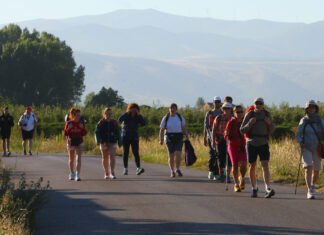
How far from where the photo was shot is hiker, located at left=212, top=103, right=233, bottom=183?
15.6 metres

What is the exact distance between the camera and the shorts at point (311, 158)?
1320 centimetres

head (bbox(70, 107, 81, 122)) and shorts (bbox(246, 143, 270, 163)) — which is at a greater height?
head (bbox(70, 107, 81, 122))

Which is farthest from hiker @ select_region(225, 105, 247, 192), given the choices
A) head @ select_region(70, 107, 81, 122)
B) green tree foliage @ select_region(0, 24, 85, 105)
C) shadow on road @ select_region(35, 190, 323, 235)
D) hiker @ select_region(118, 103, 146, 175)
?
green tree foliage @ select_region(0, 24, 85, 105)

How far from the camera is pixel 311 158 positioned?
13250mm

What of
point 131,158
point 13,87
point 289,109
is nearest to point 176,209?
point 131,158

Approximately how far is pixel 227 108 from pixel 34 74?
82.8 metres

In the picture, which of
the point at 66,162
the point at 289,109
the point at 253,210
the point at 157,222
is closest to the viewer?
the point at 157,222

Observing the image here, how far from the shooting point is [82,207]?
12.0m

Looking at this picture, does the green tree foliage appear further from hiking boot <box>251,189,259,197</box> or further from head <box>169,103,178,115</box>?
hiking boot <box>251,189,259,197</box>

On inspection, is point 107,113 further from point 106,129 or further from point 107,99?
point 107,99

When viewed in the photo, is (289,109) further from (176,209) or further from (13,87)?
(13,87)

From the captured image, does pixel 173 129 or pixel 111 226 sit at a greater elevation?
pixel 173 129

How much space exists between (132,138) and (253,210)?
6829 millimetres

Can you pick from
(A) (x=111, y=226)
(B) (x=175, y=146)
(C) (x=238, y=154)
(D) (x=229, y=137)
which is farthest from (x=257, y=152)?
(B) (x=175, y=146)
